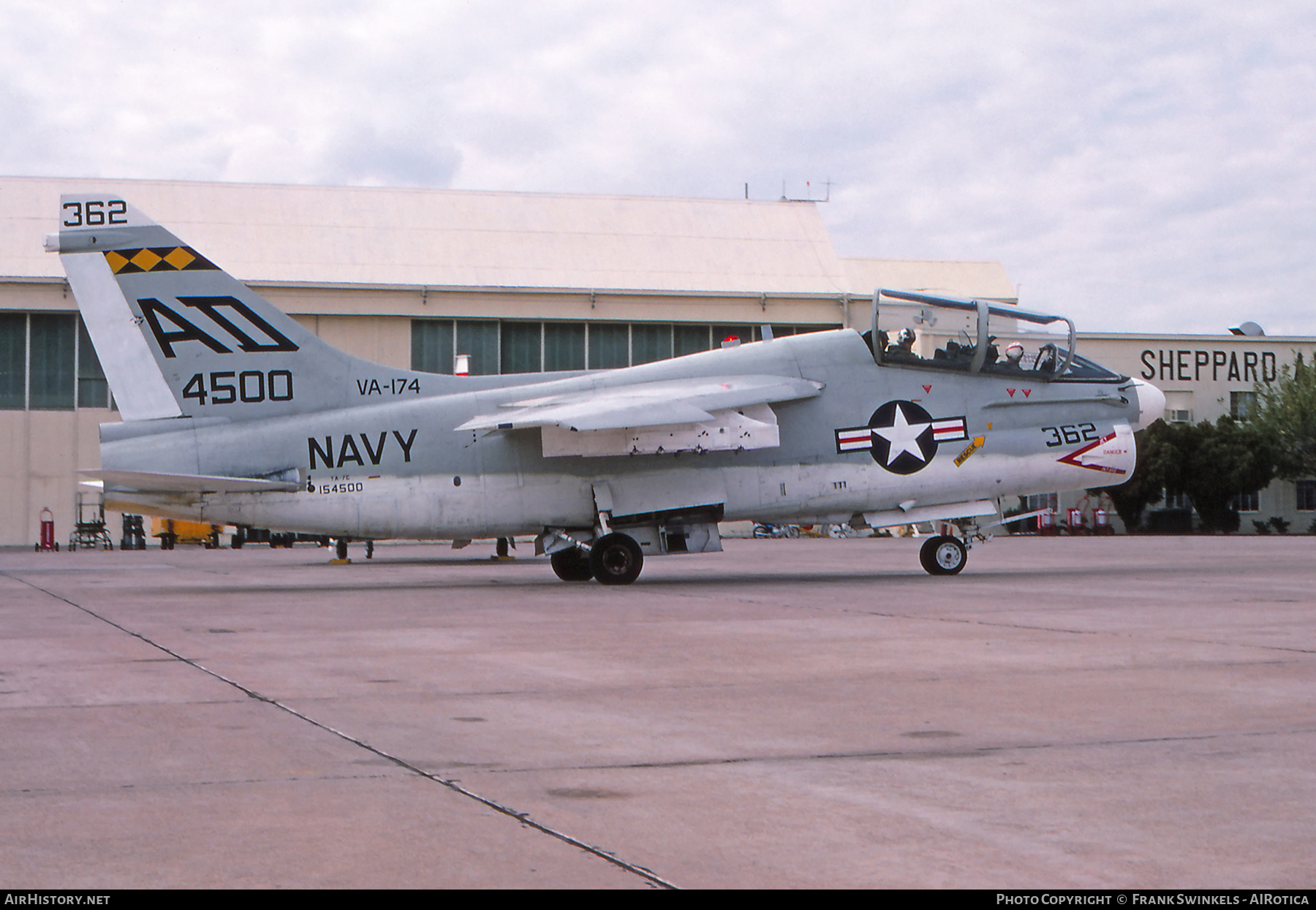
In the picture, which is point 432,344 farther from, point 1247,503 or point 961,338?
point 1247,503

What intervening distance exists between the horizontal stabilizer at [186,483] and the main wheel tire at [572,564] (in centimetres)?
419

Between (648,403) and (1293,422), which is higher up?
(1293,422)

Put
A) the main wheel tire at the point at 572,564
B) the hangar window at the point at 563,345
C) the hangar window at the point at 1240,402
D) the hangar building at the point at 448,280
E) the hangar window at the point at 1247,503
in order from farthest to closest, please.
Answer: the hangar window at the point at 1240,402
the hangar window at the point at 1247,503
the hangar window at the point at 563,345
the hangar building at the point at 448,280
the main wheel tire at the point at 572,564

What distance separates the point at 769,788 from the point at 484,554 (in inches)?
1170

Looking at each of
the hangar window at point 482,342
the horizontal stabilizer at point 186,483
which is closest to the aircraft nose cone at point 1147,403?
the horizontal stabilizer at point 186,483

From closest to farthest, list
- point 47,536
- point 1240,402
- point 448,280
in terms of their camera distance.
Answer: point 47,536, point 448,280, point 1240,402

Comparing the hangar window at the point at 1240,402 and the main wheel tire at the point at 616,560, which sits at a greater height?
the hangar window at the point at 1240,402

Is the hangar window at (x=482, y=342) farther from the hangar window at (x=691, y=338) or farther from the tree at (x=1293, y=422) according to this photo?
the tree at (x=1293, y=422)

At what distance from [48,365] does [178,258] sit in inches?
1380

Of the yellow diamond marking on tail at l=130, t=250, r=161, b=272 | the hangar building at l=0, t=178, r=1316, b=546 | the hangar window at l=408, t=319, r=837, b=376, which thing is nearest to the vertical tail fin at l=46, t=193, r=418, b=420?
the yellow diamond marking on tail at l=130, t=250, r=161, b=272

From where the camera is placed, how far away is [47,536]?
1845 inches

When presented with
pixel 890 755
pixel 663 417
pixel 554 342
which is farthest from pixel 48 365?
pixel 890 755

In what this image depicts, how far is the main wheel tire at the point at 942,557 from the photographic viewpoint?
19812 millimetres

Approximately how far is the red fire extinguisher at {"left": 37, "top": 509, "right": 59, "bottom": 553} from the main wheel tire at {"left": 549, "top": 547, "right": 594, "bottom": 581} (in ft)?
99.5
